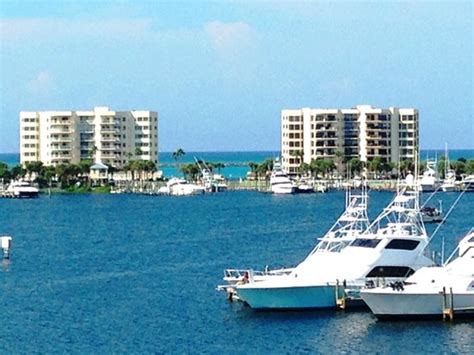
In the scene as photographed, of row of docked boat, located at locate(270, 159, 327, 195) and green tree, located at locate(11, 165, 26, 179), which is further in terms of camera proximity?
green tree, located at locate(11, 165, 26, 179)

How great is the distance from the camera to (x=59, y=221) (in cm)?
11169

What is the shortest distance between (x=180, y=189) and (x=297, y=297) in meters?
114

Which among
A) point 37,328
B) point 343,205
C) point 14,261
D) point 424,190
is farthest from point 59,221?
Result: point 37,328

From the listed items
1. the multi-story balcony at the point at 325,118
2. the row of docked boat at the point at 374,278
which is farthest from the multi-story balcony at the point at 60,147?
the row of docked boat at the point at 374,278

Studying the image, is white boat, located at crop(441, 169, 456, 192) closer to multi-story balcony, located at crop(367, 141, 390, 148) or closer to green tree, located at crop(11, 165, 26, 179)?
multi-story balcony, located at crop(367, 141, 390, 148)

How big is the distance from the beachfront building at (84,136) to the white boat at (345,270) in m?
130

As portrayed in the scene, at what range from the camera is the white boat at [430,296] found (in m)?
43.7

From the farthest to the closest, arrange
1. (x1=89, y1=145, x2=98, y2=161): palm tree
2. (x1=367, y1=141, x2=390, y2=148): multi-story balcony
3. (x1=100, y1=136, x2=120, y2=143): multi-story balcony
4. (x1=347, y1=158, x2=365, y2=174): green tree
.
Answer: (x1=100, y1=136, x2=120, y2=143): multi-story balcony → (x1=89, y1=145, x2=98, y2=161): palm tree → (x1=367, y1=141, x2=390, y2=148): multi-story balcony → (x1=347, y1=158, x2=365, y2=174): green tree

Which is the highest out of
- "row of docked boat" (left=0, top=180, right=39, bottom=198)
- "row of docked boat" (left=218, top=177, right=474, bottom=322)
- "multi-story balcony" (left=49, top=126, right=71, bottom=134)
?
"multi-story balcony" (left=49, top=126, right=71, bottom=134)

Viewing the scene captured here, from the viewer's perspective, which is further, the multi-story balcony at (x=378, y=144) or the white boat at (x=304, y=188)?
the multi-story balcony at (x=378, y=144)

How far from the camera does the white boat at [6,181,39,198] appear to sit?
15875 cm

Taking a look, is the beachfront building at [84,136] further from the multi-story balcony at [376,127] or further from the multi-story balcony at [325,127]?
the multi-story balcony at [376,127]

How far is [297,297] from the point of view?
152ft

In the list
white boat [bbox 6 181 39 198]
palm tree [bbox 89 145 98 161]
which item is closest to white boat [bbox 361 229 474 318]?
white boat [bbox 6 181 39 198]
